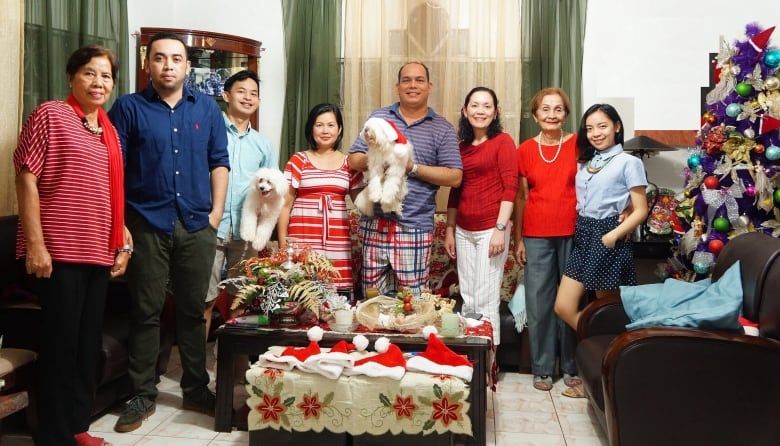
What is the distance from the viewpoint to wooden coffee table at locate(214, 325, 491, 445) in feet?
7.66

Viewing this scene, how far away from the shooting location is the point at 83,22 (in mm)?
3494

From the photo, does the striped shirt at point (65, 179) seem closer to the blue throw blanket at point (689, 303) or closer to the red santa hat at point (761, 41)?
the blue throw blanket at point (689, 303)

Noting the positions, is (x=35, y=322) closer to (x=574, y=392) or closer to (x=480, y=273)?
(x=480, y=273)

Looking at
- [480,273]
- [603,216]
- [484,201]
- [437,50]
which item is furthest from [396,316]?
[437,50]

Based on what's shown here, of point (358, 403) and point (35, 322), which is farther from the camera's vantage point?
point (35, 322)

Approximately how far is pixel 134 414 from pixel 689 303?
2154 mm

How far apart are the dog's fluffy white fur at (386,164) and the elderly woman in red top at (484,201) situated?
0.41 metres

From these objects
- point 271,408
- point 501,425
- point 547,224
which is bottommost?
point 501,425

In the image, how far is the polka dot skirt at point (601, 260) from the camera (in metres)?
2.87

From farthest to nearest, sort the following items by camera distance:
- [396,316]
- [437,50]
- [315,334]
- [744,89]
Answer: [437,50]
[744,89]
[396,316]
[315,334]

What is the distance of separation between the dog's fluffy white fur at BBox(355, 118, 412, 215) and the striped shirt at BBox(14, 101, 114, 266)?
3.48 ft

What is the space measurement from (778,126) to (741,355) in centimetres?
146

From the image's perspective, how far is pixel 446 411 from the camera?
81.6 inches

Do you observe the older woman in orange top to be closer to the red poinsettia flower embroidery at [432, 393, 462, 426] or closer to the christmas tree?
the christmas tree
